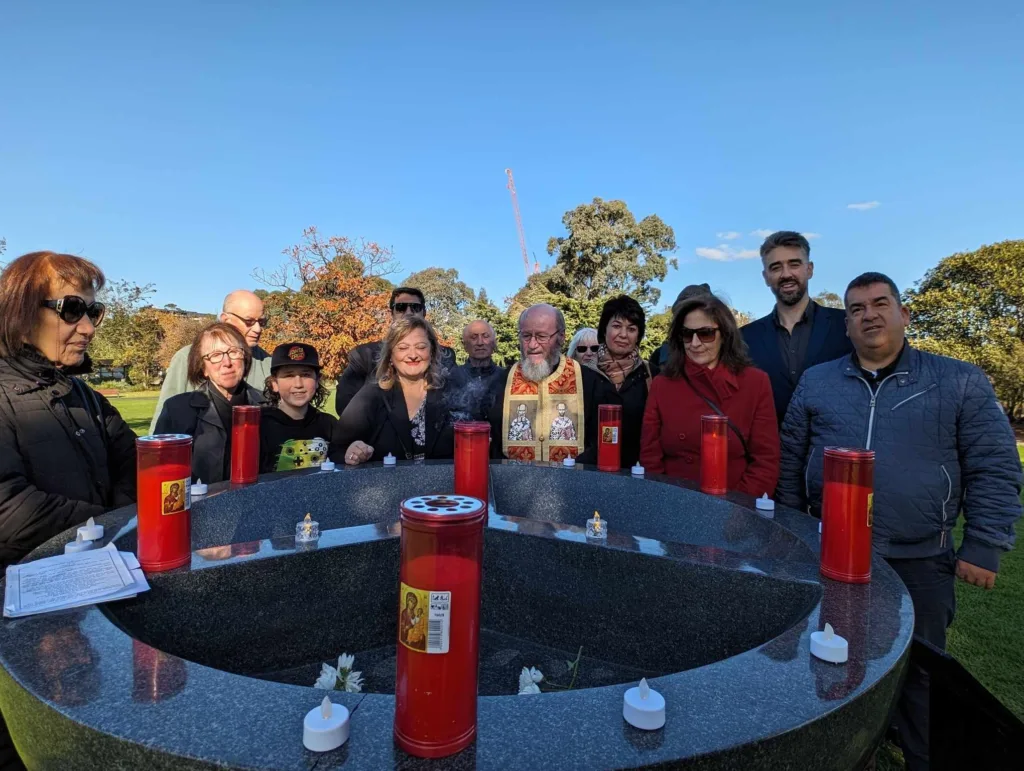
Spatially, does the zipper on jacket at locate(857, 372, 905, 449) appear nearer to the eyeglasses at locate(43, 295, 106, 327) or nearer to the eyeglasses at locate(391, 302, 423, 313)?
the eyeglasses at locate(43, 295, 106, 327)

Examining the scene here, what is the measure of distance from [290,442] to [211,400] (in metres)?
0.56

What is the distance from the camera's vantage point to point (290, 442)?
3787mm

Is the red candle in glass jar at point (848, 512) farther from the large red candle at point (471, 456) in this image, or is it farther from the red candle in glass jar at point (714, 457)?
the large red candle at point (471, 456)

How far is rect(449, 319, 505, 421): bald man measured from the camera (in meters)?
4.29

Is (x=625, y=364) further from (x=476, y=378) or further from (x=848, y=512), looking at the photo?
(x=848, y=512)

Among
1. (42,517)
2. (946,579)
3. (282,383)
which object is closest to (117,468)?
(42,517)

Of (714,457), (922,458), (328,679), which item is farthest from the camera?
(714,457)

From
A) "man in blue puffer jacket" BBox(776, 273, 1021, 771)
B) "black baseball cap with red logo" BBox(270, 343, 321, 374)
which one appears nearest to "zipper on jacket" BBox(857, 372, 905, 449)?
"man in blue puffer jacket" BBox(776, 273, 1021, 771)

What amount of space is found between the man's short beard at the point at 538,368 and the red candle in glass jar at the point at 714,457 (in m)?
1.75

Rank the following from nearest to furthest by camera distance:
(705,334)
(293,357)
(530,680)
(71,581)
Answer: (71,581) < (530,680) < (705,334) < (293,357)

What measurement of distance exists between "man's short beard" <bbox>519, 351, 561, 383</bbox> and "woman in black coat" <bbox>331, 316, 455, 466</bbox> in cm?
77

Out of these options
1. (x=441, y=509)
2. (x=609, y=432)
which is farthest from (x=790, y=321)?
(x=441, y=509)

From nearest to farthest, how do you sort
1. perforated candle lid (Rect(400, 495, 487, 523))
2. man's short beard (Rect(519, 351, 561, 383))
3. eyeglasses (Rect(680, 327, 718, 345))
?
perforated candle lid (Rect(400, 495, 487, 523)), eyeglasses (Rect(680, 327, 718, 345)), man's short beard (Rect(519, 351, 561, 383))

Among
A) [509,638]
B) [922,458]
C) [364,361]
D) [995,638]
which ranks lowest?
[995,638]
